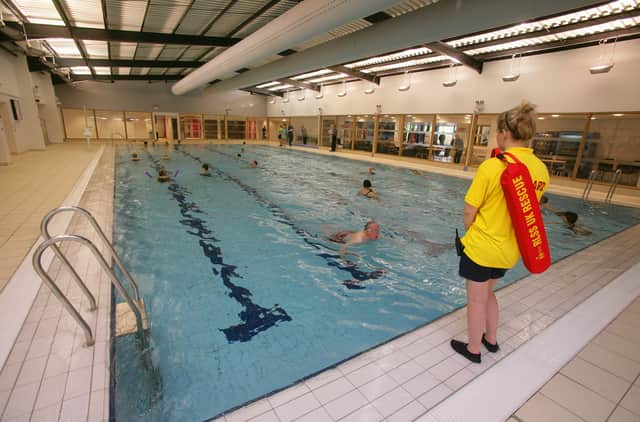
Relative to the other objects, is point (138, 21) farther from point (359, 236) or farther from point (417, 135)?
point (417, 135)

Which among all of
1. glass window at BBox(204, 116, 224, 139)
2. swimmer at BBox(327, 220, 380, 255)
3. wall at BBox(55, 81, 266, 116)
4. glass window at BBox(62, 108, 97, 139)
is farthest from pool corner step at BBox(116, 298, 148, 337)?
glass window at BBox(204, 116, 224, 139)

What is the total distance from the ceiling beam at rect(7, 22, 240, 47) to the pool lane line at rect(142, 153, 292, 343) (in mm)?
6214

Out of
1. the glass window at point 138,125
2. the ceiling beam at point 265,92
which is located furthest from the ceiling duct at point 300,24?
the glass window at point 138,125

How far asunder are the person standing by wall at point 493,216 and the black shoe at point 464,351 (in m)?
0.20

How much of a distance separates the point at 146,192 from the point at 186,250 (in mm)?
3763

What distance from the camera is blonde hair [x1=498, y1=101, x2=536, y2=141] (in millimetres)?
1532

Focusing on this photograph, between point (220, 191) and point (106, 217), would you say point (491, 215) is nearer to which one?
point (106, 217)

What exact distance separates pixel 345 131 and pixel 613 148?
40.6ft

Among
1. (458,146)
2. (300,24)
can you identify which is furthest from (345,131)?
(300,24)

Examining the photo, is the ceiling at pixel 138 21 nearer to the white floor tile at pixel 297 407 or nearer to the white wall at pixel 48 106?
the white wall at pixel 48 106

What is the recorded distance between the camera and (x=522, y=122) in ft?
5.04

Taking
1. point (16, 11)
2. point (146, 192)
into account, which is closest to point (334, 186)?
point (146, 192)

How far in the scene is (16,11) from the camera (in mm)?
6168

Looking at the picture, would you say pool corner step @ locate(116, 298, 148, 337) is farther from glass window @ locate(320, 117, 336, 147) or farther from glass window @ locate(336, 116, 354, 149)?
glass window @ locate(320, 117, 336, 147)
